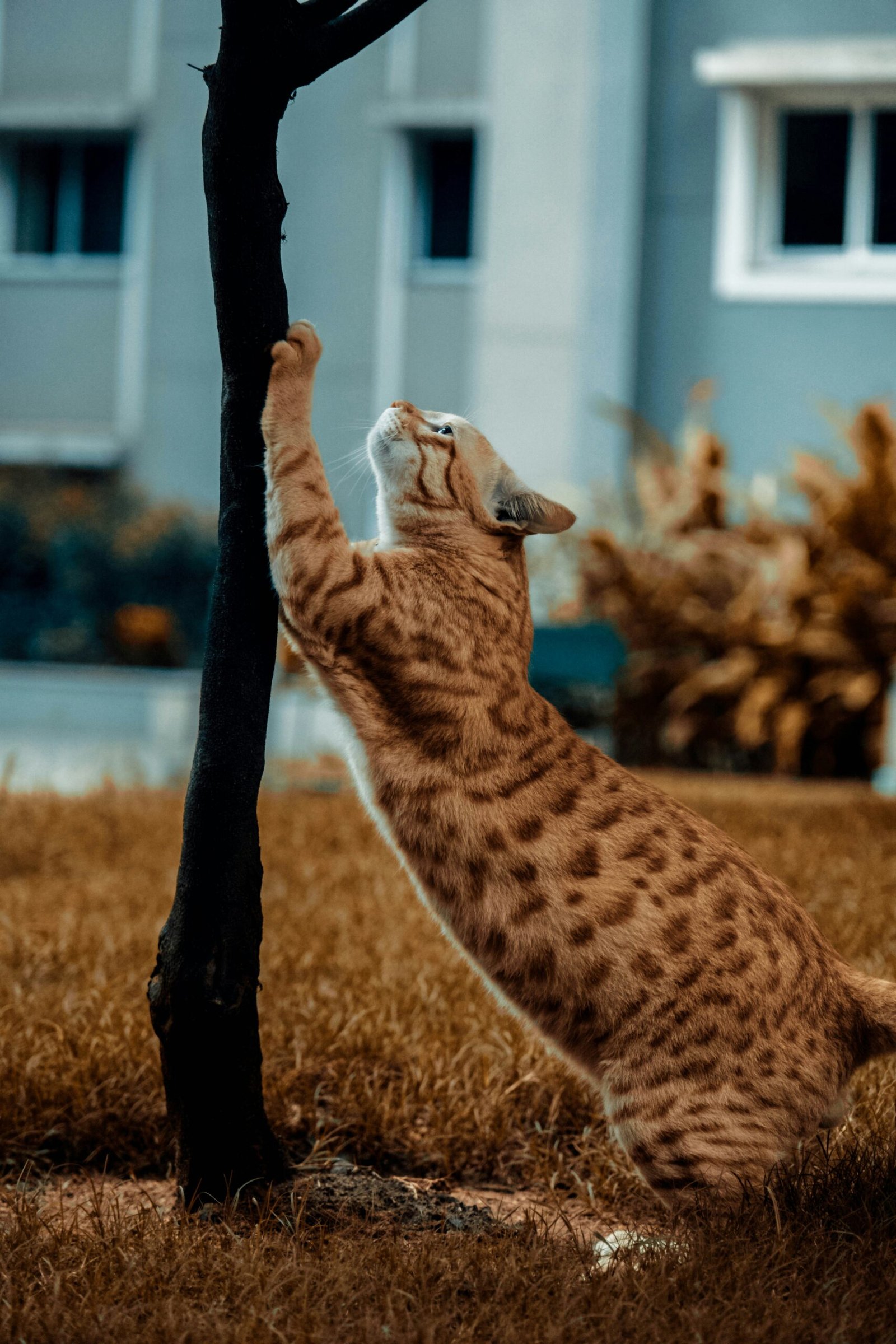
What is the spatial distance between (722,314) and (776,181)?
1.10 m

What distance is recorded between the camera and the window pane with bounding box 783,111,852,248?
10469mm

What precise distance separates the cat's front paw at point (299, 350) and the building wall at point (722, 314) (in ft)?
27.2

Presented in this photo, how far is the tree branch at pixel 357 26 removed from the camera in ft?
7.13

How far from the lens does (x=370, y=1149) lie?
8.75 feet

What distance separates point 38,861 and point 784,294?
7.47 m

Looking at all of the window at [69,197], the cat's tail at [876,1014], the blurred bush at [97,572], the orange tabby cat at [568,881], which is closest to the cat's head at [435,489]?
the orange tabby cat at [568,881]

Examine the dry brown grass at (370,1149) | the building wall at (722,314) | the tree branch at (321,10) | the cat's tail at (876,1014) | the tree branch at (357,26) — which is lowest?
the dry brown grass at (370,1149)

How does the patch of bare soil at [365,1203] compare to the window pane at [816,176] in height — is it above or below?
below

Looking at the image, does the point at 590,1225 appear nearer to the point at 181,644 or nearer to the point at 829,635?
the point at 829,635

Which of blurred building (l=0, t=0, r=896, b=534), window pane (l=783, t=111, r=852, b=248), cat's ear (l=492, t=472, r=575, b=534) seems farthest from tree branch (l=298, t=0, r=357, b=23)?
window pane (l=783, t=111, r=852, b=248)

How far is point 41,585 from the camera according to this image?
13.3 metres

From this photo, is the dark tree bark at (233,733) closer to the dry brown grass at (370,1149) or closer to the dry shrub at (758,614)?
the dry brown grass at (370,1149)

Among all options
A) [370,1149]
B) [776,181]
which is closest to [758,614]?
[776,181]

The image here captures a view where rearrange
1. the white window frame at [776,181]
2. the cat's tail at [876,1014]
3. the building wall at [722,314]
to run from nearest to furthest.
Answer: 1. the cat's tail at [876,1014]
2. the white window frame at [776,181]
3. the building wall at [722,314]
